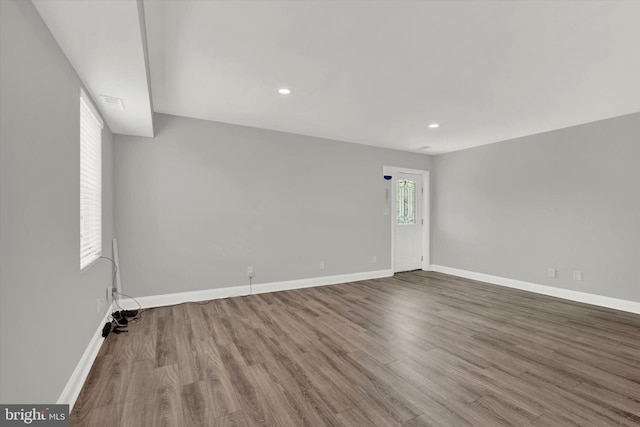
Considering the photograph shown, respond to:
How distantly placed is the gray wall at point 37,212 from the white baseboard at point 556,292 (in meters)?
5.83

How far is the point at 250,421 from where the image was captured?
1662 millimetres

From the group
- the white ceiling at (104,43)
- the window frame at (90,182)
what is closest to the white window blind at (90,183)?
the window frame at (90,182)

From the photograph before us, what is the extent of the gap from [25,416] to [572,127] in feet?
20.5

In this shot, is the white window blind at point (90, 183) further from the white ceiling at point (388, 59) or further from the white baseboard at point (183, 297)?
the white baseboard at point (183, 297)

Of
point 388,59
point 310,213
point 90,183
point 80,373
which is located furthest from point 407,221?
point 80,373

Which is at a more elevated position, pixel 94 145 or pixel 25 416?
pixel 94 145

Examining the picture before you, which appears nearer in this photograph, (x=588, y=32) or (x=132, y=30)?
(x=132, y=30)

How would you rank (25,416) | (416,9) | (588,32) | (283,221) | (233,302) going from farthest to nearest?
(283,221), (233,302), (588,32), (416,9), (25,416)

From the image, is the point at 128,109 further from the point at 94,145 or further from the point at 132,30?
the point at 132,30

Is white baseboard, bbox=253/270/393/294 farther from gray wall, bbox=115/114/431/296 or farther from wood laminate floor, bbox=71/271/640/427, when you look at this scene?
wood laminate floor, bbox=71/271/640/427

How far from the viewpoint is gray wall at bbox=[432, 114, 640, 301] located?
366 cm

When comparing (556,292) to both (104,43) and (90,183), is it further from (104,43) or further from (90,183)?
(90,183)

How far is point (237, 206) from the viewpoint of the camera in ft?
13.8

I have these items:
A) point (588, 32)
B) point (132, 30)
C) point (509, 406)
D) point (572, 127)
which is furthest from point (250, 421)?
point (572, 127)
